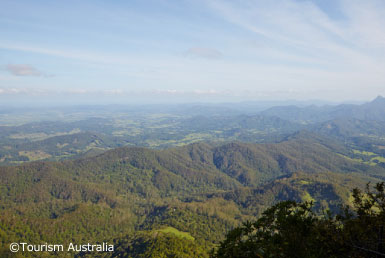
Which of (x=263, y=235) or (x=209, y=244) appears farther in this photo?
(x=209, y=244)

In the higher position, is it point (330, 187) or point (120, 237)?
point (330, 187)

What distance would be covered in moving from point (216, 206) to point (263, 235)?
6504 inches

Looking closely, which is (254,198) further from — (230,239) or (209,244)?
(230,239)

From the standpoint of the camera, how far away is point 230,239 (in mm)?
17250

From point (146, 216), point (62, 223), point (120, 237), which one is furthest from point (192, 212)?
point (62, 223)

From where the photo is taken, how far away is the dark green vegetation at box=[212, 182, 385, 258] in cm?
1328

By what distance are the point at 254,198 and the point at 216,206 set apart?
42812 millimetres

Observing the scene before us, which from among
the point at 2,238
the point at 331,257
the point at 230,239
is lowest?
the point at 2,238

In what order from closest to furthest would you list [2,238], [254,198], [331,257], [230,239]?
[331,257] < [230,239] < [2,238] < [254,198]

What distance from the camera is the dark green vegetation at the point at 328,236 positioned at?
13.3 metres

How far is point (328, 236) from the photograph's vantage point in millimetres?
14609

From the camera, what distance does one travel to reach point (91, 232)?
479 feet

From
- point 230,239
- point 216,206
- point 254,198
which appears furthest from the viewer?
point 254,198

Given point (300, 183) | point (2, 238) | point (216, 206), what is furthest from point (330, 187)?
point (2, 238)
